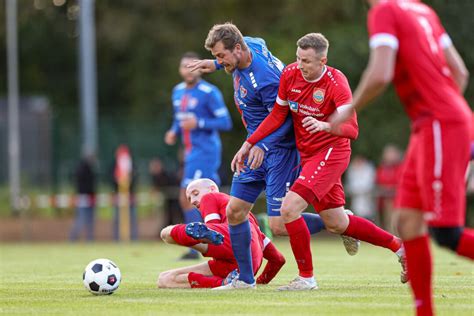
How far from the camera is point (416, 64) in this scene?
6.12 m

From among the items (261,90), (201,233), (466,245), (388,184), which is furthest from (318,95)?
(388,184)

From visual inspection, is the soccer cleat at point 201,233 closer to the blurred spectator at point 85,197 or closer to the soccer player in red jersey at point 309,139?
the soccer player in red jersey at point 309,139

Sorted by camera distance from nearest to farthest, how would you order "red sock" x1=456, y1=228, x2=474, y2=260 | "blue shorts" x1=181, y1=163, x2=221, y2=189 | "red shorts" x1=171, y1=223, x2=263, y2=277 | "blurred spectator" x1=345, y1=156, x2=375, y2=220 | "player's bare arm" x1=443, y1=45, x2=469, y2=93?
"red sock" x1=456, y1=228, x2=474, y2=260 → "player's bare arm" x1=443, y1=45, x2=469, y2=93 → "red shorts" x1=171, y1=223, x2=263, y2=277 → "blue shorts" x1=181, y1=163, x2=221, y2=189 → "blurred spectator" x1=345, y1=156, x2=375, y2=220

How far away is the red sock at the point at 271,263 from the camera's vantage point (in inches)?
369

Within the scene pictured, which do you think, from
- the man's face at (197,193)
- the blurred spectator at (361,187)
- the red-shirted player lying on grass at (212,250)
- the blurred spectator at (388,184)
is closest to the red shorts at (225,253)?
the red-shirted player lying on grass at (212,250)

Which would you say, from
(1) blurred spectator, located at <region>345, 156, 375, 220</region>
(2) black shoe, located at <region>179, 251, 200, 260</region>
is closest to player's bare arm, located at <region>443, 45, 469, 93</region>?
(2) black shoe, located at <region>179, 251, 200, 260</region>

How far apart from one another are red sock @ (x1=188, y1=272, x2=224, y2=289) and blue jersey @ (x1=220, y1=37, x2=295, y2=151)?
1.24m

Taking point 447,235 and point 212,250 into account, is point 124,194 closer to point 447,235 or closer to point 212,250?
point 212,250

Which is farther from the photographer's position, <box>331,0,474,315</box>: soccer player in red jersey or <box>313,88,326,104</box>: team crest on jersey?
<box>313,88,326,104</box>: team crest on jersey

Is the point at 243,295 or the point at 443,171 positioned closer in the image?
the point at 443,171

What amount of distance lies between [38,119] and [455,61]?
74.2 feet

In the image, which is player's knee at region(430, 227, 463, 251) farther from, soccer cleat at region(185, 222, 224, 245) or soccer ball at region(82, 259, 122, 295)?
soccer ball at region(82, 259, 122, 295)

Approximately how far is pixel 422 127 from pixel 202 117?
7.80 m

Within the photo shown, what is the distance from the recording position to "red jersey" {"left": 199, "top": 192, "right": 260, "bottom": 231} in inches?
371
